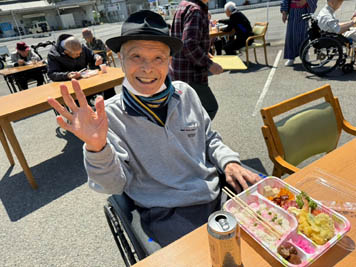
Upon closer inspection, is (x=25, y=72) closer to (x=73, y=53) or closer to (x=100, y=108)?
(x=73, y=53)

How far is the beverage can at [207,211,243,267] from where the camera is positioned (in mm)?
657

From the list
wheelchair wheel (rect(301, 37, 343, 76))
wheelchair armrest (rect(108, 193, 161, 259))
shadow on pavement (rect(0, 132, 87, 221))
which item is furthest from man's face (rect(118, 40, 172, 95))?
wheelchair wheel (rect(301, 37, 343, 76))

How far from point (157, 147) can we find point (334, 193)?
0.83 metres

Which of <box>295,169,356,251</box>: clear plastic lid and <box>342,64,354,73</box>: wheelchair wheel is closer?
<box>295,169,356,251</box>: clear plastic lid

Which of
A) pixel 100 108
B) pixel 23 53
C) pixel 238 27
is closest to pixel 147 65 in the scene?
pixel 100 108

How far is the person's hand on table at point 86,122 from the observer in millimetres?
942

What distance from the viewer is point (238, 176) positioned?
1.27 meters

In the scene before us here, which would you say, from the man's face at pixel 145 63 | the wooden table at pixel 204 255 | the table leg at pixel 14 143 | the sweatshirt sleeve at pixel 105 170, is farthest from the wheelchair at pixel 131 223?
the table leg at pixel 14 143

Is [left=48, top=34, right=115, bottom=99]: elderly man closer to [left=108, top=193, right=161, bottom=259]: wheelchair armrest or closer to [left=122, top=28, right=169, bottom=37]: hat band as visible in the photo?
[left=122, top=28, right=169, bottom=37]: hat band

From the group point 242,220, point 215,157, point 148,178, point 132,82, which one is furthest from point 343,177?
point 132,82

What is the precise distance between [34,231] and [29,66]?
18.4 ft

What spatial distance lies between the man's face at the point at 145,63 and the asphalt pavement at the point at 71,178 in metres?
1.37

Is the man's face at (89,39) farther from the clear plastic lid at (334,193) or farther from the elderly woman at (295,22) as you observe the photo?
the clear plastic lid at (334,193)

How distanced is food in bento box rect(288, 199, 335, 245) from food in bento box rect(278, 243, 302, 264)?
0.08 meters
